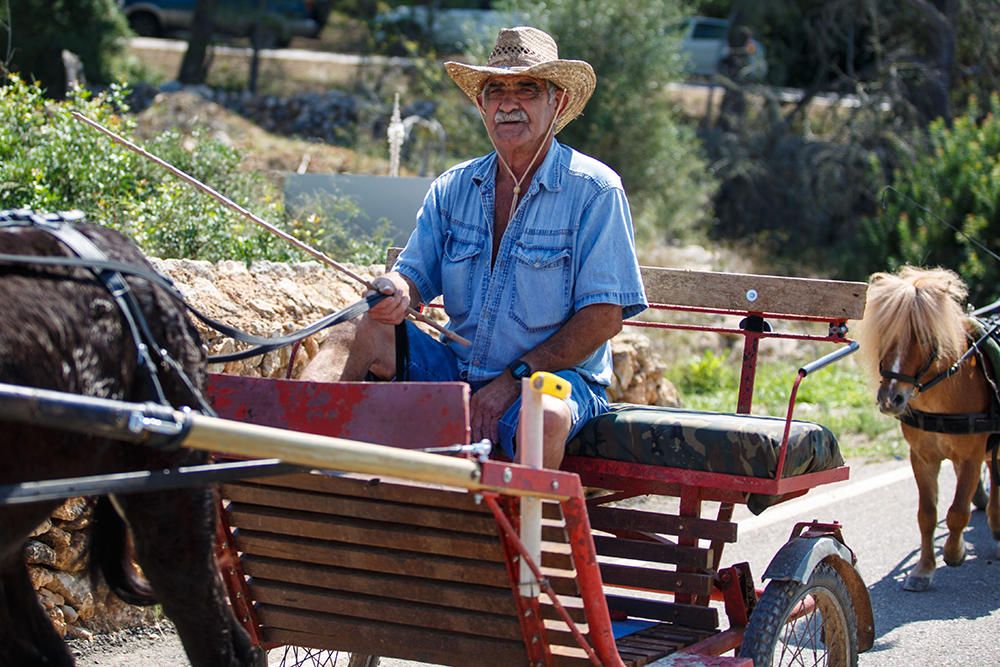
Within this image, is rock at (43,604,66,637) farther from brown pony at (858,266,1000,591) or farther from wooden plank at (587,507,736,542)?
brown pony at (858,266,1000,591)

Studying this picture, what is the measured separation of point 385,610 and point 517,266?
1.23m

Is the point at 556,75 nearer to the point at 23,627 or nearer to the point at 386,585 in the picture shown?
the point at 386,585

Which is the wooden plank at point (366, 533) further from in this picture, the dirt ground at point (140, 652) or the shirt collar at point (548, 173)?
the shirt collar at point (548, 173)

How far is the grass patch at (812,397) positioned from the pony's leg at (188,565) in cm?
637

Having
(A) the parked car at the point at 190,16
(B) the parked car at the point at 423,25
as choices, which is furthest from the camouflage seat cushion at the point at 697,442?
(A) the parked car at the point at 190,16

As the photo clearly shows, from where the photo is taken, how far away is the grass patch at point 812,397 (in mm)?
9180

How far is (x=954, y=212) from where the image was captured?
1360 cm

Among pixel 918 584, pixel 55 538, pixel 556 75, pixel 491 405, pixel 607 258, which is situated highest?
pixel 556 75

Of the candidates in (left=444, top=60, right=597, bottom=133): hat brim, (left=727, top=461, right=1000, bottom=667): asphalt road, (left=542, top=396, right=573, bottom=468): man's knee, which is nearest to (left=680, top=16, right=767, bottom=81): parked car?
(left=727, top=461, right=1000, bottom=667): asphalt road

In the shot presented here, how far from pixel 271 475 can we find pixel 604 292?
1.37 metres

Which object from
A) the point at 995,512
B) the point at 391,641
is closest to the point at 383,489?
the point at 391,641

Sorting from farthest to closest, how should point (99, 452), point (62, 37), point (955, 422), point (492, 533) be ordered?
point (62, 37) → point (955, 422) → point (492, 533) → point (99, 452)

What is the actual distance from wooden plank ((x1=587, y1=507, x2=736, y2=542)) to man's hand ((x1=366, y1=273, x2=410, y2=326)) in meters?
0.96

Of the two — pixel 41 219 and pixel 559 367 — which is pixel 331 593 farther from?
pixel 41 219
